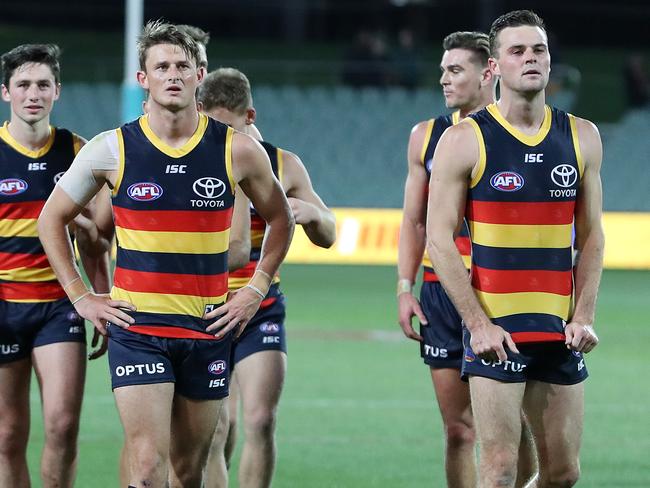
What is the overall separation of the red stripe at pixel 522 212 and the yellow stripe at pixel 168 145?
1.28m

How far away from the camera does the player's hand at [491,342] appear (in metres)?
5.56

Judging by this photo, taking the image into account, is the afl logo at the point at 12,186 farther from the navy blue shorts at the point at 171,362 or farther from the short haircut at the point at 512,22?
the short haircut at the point at 512,22

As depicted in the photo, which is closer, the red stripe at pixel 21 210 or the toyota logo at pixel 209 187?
the toyota logo at pixel 209 187

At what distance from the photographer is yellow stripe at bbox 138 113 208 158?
5684 millimetres

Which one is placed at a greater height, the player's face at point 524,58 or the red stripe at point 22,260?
the player's face at point 524,58

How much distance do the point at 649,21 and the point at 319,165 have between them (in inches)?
444

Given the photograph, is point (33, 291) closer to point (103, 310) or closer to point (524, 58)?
point (103, 310)

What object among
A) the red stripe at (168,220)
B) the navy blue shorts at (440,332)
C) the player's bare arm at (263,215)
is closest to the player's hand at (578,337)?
the navy blue shorts at (440,332)

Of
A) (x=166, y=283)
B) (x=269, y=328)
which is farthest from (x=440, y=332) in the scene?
(x=166, y=283)

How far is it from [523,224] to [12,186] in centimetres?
271

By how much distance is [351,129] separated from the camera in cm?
2669

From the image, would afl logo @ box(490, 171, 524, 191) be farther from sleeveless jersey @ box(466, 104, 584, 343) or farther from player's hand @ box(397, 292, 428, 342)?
player's hand @ box(397, 292, 428, 342)

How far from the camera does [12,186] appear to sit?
669 centimetres

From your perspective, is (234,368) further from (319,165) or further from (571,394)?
(319,165)
